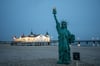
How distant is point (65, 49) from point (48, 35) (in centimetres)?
16256

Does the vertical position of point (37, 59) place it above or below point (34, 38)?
below

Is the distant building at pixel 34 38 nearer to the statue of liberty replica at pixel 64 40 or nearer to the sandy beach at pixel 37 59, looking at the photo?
the sandy beach at pixel 37 59

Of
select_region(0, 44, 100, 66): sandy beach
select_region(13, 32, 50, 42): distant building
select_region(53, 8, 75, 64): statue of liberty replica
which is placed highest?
select_region(13, 32, 50, 42): distant building

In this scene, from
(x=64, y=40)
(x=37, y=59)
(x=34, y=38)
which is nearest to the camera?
(x=64, y=40)

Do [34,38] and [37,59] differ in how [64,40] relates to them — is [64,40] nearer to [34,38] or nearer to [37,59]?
[37,59]

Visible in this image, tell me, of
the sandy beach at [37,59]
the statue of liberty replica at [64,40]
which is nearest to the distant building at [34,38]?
the sandy beach at [37,59]

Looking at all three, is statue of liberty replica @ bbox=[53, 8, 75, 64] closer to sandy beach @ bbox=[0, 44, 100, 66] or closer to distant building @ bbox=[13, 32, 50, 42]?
sandy beach @ bbox=[0, 44, 100, 66]

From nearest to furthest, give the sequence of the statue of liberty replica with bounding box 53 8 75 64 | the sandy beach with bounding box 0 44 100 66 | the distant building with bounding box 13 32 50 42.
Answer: the sandy beach with bounding box 0 44 100 66
the statue of liberty replica with bounding box 53 8 75 64
the distant building with bounding box 13 32 50 42

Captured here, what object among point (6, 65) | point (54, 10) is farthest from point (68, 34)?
point (6, 65)

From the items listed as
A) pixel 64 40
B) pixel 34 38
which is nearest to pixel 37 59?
pixel 64 40

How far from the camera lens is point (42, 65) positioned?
16.6m

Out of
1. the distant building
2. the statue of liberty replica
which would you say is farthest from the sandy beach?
the distant building

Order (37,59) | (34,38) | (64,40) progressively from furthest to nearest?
(34,38), (37,59), (64,40)

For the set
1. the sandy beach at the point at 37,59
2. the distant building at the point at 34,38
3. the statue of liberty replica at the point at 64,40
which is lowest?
the sandy beach at the point at 37,59
